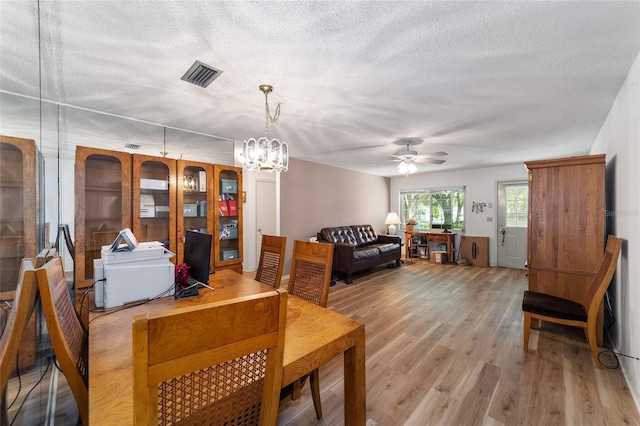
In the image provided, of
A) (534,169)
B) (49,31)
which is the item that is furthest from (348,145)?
(49,31)

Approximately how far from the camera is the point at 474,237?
6289 mm

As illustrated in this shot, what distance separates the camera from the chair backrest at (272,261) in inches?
88.8

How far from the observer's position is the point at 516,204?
5.89 m

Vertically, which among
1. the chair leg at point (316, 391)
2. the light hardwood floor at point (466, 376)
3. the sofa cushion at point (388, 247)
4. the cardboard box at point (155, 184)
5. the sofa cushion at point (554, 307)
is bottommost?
the light hardwood floor at point (466, 376)

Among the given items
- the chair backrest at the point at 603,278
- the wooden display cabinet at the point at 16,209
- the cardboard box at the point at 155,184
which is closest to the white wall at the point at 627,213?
the chair backrest at the point at 603,278

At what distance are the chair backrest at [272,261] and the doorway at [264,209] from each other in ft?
11.6

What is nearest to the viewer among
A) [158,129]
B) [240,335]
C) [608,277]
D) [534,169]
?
[240,335]

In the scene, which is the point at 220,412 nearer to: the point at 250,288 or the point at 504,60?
the point at 250,288

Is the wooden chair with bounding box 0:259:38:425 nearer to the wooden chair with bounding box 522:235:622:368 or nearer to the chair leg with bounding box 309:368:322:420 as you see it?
the chair leg with bounding box 309:368:322:420

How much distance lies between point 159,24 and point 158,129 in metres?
2.04

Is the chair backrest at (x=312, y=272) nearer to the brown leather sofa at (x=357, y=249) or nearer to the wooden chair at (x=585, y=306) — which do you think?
the wooden chair at (x=585, y=306)

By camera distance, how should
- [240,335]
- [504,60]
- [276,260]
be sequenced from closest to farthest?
[240,335]
[504,60]
[276,260]

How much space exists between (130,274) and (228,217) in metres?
2.01

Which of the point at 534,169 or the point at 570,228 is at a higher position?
the point at 534,169
